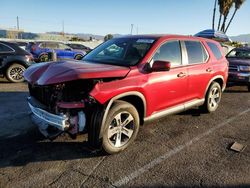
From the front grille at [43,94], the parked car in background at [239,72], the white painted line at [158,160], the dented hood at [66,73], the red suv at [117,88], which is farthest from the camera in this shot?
the parked car in background at [239,72]

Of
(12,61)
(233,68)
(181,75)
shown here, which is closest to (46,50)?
(12,61)

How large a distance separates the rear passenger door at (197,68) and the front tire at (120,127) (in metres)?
1.70

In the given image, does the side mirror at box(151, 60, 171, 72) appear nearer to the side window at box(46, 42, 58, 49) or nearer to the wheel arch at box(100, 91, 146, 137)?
the wheel arch at box(100, 91, 146, 137)

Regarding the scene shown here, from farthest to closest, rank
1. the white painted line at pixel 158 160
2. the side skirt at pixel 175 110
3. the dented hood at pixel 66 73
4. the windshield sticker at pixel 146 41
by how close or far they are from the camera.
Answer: the windshield sticker at pixel 146 41 < the side skirt at pixel 175 110 < the dented hood at pixel 66 73 < the white painted line at pixel 158 160

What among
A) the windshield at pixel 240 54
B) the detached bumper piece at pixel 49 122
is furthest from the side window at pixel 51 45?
the detached bumper piece at pixel 49 122

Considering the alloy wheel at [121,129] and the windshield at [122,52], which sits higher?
the windshield at [122,52]

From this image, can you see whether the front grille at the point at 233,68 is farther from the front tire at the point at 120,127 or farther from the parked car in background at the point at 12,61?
the parked car in background at the point at 12,61

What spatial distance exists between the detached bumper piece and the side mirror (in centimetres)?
165

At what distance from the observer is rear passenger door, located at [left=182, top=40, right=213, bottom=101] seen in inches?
217

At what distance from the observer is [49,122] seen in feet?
12.7

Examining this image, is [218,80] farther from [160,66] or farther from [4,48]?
[4,48]

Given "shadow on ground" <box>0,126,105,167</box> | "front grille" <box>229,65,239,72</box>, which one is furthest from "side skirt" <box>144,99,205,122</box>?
"front grille" <box>229,65,239,72</box>

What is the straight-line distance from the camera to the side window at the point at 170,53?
4832 mm

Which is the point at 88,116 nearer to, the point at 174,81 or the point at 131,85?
the point at 131,85
